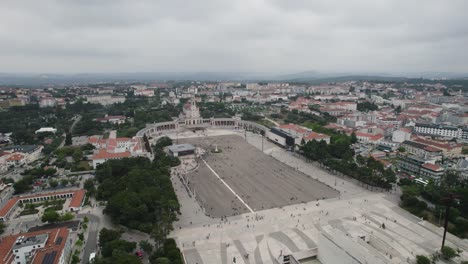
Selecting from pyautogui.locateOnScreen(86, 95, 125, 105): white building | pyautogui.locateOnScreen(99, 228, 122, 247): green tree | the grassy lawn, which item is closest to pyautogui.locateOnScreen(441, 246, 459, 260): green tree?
pyautogui.locateOnScreen(99, 228, 122, 247): green tree

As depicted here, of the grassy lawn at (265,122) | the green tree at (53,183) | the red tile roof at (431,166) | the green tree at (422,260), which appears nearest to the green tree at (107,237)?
the green tree at (53,183)

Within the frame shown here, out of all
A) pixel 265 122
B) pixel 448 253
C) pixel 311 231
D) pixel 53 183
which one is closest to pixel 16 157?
pixel 53 183

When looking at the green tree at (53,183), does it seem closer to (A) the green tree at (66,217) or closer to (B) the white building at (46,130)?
(A) the green tree at (66,217)

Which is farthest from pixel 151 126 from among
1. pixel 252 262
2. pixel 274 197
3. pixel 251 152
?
pixel 252 262

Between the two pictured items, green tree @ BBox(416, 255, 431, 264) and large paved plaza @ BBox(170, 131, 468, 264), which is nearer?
green tree @ BBox(416, 255, 431, 264)

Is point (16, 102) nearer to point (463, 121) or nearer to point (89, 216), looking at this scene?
point (89, 216)

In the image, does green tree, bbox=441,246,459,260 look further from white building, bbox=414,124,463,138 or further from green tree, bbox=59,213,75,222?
white building, bbox=414,124,463,138

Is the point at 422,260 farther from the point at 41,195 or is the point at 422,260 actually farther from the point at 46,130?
the point at 46,130

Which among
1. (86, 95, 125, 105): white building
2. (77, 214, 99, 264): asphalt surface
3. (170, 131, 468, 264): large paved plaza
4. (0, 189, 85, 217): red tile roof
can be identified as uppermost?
(86, 95, 125, 105): white building
